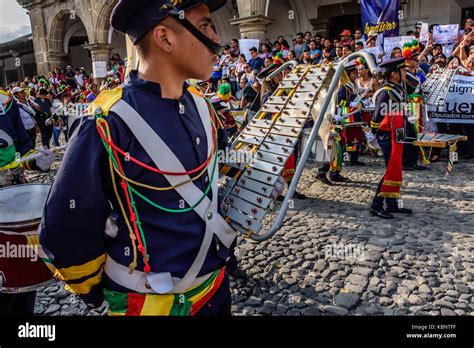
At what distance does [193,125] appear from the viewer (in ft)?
4.81

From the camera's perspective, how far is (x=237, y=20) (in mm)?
12367

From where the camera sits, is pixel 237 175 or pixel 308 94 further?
pixel 308 94

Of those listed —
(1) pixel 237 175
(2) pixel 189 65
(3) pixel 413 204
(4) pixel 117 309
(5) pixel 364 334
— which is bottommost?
(3) pixel 413 204

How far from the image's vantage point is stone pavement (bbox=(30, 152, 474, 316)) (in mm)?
2920

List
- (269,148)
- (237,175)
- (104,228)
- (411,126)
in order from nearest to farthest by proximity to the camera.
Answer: (104,228)
(237,175)
(269,148)
(411,126)

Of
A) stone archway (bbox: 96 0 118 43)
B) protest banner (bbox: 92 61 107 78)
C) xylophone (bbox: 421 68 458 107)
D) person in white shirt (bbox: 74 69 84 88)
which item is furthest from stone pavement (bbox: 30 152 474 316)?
person in white shirt (bbox: 74 69 84 88)

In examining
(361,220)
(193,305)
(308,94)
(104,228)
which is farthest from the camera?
(361,220)

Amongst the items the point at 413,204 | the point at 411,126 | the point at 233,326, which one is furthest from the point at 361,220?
the point at 233,326

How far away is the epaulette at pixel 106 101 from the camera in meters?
1.25

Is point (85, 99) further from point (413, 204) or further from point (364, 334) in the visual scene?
point (364, 334)

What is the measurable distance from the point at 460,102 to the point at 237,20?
773 centimetres

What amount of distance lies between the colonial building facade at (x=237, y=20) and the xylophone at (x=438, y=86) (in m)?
5.38

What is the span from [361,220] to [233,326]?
145 inches

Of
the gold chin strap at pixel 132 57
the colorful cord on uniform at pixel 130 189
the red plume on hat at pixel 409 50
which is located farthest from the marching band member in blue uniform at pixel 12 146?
the red plume on hat at pixel 409 50
